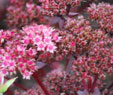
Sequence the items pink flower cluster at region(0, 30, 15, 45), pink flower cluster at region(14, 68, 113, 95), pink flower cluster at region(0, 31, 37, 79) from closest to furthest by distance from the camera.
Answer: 1. pink flower cluster at region(0, 31, 37, 79)
2. pink flower cluster at region(0, 30, 15, 45)
3. pink flower cluster at region(14, 68, 113, 95)

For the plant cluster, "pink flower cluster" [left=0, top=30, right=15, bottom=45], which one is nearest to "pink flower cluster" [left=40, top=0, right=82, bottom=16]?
the plant cluster

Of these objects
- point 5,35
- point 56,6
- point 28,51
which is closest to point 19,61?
point 28,51

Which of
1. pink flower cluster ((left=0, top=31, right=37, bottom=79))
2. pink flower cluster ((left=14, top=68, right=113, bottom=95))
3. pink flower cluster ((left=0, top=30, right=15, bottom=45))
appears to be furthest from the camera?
pink flower cluster ((left=14, top=68, right=113, bottom=95))

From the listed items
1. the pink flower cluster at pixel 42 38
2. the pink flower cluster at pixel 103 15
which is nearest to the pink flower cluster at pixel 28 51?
the pink flower cluster at pixel 42 38

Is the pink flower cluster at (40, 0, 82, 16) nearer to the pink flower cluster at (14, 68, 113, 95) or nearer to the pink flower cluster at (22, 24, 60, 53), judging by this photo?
the pink flower cluster at (22, 24, 60, 53)

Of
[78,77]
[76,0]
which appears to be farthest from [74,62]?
[76,0]

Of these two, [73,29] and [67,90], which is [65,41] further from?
[67,90]

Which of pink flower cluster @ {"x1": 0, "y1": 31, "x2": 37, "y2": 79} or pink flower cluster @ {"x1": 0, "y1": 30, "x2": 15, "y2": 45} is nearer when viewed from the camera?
pink flower cluster @ {"x1": 0, "y1": 31, "x2": 37, "y2": 79}

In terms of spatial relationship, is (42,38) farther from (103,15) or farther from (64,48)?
(103,15)
